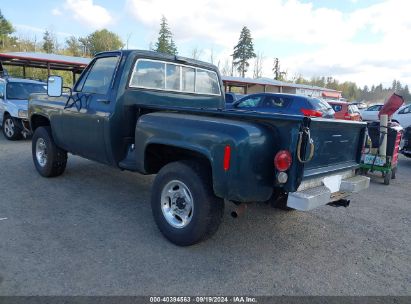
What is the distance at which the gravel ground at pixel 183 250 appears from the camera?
302 centimetres

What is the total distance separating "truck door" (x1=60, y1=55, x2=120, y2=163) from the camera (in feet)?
15.0

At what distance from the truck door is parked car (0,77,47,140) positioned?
5667 millimetres

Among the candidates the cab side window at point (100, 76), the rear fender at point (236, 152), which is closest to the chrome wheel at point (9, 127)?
the cab side window at point (100, 76)

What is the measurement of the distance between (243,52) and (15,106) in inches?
2696

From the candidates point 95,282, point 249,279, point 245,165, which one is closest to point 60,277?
point 95,282

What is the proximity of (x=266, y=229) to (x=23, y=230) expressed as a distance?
282 cm

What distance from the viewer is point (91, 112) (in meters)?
4.71

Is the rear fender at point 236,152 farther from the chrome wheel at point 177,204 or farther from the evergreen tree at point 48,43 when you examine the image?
the evergreen tree at point 48,43

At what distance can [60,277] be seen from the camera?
9.93ft

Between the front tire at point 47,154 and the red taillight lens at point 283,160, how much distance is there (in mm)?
4102

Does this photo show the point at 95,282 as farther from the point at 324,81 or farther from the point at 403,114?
the point at 324,81

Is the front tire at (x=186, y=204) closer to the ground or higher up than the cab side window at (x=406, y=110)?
closer to the ground

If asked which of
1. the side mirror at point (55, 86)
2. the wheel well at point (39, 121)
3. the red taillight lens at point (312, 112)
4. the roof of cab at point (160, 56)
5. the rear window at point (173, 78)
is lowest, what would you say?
the wheel well at point (39, 121)

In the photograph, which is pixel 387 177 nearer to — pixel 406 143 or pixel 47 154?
pixel 406 143
